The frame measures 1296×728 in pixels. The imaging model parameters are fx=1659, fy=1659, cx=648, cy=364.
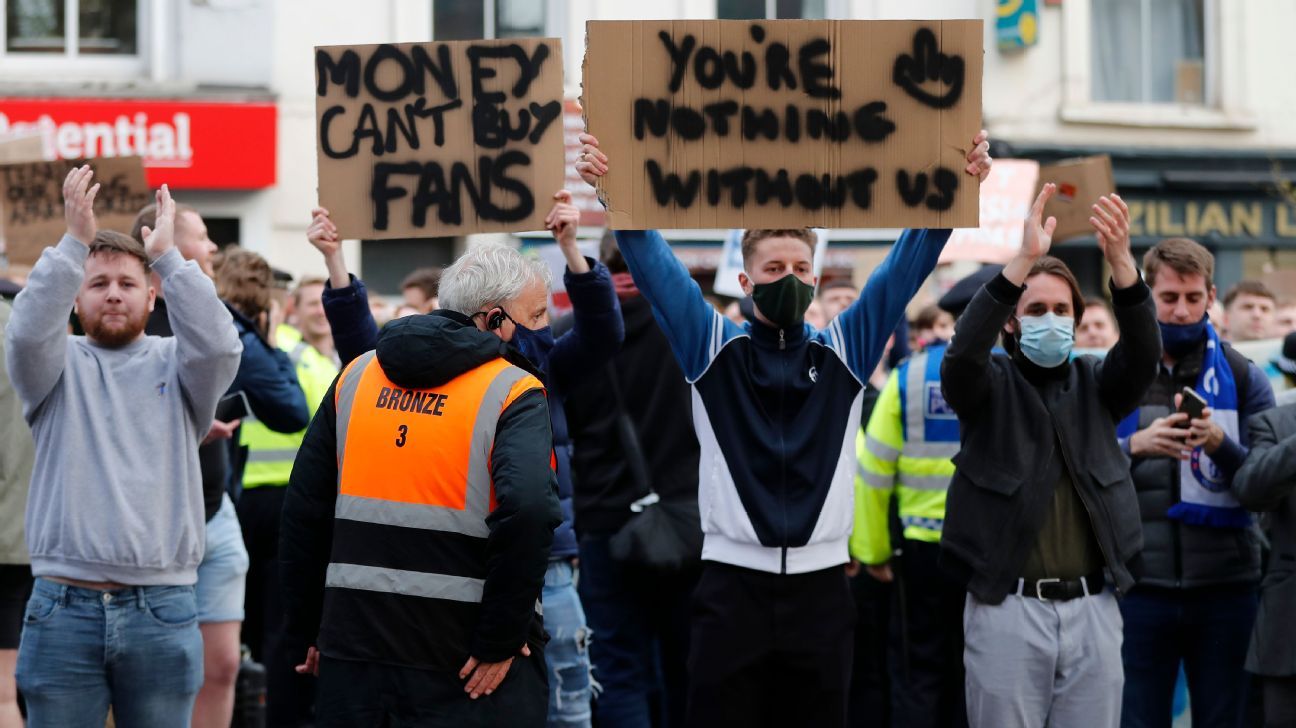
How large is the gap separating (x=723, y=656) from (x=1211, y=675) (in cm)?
221

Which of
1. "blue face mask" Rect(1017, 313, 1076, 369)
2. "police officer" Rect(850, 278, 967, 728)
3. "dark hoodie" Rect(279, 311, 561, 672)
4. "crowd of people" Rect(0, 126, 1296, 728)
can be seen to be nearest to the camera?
"dark hoodie" Rect(279, 311, 561, 672)

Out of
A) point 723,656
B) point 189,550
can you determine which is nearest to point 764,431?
point 723,656

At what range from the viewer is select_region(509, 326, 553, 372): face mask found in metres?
5.22

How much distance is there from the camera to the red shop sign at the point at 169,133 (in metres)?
15.3

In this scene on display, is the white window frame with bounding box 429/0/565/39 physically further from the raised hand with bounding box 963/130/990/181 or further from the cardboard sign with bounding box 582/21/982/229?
the raised hand with bounding box 963/130/990/181

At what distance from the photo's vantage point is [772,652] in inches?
193

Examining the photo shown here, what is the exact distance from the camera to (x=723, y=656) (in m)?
4.93

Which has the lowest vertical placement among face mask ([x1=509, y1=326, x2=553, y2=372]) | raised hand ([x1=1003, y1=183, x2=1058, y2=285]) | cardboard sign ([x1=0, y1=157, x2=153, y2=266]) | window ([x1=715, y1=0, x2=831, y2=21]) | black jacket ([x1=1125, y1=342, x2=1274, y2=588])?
black jacket ([x1=1125, y1=342, x2=1274, y2=588])

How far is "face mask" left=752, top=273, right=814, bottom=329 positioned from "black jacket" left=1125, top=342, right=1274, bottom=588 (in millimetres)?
1711

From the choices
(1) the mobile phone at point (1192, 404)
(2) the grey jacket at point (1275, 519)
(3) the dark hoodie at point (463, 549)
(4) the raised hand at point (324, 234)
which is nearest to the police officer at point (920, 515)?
(1) the mobile phone at point (1192, 404)

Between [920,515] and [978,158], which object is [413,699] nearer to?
[978,158]

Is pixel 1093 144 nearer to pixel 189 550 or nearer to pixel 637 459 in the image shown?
pixel 637 459

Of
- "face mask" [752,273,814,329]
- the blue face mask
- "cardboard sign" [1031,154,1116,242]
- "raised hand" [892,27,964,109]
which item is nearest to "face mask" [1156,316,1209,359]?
the blue face mask

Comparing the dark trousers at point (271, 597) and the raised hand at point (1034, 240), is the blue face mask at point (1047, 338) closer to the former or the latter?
the raised hand at point (1034, 240)
